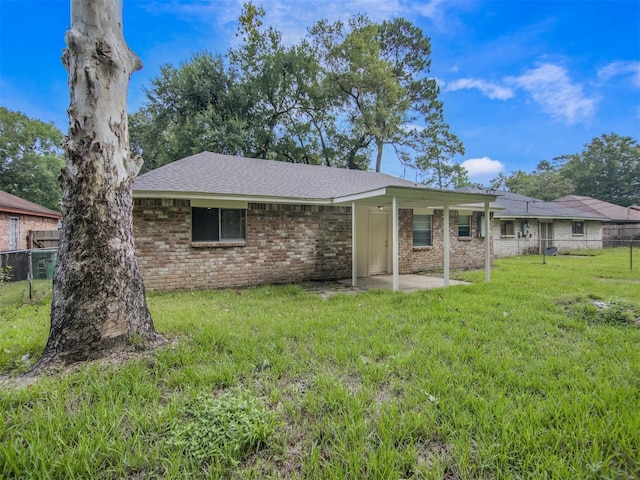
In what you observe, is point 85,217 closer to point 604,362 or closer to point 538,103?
point 604,362

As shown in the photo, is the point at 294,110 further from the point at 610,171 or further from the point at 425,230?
the point at 610,171

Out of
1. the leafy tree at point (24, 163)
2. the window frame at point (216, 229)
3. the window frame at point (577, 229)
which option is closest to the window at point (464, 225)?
the window frame at point (216, 229)

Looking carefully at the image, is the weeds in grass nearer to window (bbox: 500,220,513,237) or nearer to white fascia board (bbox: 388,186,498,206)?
white fascia board (bbox: 388,186,498,206)

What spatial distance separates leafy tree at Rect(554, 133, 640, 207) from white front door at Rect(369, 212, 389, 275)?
40806 mm

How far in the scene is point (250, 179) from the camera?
9109 millimetres

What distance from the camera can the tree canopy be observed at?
18391 millimetres

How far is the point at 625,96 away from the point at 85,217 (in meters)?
27.3

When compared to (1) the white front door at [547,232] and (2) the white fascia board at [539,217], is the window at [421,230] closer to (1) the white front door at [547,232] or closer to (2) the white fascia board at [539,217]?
(2) the white fascia board at [539,217]

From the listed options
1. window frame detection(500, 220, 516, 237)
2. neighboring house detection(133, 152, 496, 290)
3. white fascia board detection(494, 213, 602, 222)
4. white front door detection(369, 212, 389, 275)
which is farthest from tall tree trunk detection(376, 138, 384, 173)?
white front door detection(369, 212, 389, 275)

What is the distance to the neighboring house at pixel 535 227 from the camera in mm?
16828

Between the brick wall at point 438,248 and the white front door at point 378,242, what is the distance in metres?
0.52

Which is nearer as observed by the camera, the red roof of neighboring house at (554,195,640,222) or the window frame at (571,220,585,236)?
the window frame at (571,220,585,236)

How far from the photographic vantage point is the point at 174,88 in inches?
727

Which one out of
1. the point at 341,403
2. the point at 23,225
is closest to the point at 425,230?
the point at 341,403
